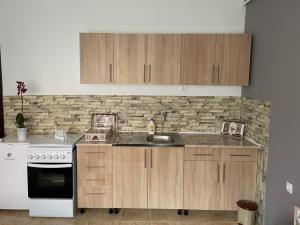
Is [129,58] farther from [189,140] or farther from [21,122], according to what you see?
[21,122]

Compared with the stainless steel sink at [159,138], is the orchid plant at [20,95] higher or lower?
higher

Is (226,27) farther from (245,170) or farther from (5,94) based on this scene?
(5,94)

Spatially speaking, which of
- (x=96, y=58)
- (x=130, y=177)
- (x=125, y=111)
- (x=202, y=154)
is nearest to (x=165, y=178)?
(x=130, y=177)

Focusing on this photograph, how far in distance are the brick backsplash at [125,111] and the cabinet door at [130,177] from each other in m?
0.68

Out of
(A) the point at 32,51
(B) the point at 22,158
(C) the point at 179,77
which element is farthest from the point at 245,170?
(A) the point at 32,51

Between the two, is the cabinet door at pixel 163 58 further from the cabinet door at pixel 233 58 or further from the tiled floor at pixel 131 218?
the tiled floor at pixel 131 218

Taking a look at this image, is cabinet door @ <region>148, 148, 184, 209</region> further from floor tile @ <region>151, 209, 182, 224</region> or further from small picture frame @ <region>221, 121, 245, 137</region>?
small picture frame @ <region>221, 121, 245, 137</region>

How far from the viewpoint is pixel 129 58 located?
11.3 feet

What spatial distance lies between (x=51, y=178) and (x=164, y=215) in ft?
4.81

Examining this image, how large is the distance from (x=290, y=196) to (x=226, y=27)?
232 cm

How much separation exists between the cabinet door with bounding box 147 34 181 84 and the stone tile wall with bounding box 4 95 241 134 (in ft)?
1.42

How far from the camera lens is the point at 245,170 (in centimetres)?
324

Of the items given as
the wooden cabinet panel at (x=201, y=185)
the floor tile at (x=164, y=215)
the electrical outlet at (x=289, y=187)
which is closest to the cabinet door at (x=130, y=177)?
the floor tile at (x=164, y=215)

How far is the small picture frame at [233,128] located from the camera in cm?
368
